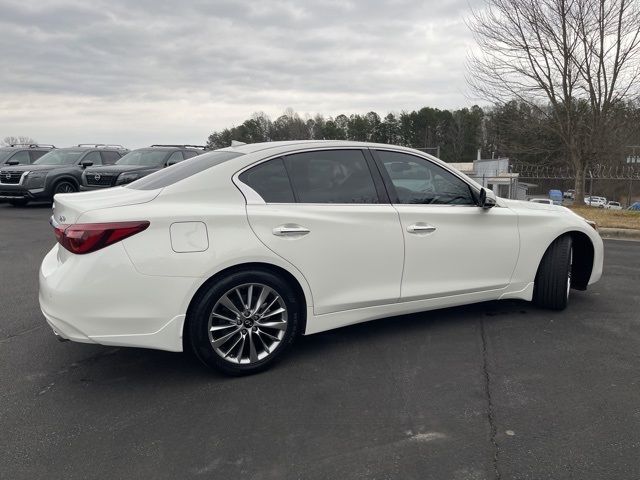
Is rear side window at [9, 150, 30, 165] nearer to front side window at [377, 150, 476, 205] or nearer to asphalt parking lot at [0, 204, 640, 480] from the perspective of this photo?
asphalt parking lot at [0, 204, 640, 480]

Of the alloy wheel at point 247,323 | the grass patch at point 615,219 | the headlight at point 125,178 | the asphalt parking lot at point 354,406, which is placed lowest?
the asphalt parking lot at point 354,406

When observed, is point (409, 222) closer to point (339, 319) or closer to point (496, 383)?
point (339, 319)

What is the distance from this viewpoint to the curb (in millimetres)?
9945

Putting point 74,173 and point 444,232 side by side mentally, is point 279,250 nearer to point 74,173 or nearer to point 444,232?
point 444,232

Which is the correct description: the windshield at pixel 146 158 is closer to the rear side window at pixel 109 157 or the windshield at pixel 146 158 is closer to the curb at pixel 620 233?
the rear side window at pixel 109 157

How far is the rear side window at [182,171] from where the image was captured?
3.67 meters

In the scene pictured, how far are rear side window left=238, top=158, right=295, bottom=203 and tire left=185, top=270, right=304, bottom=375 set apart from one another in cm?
55

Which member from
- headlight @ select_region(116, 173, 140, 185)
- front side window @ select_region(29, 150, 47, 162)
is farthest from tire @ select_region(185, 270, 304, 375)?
front side window @ select_region(29, 150, 47, 162)

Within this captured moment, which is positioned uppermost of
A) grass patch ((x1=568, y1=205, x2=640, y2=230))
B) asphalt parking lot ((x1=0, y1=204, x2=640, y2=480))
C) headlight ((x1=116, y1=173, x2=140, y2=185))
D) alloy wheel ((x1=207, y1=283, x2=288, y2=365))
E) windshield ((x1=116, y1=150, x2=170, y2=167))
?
windshield ((x1=116, y1=150, x2=170, y2=167))

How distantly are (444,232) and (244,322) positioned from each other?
69.3 inches

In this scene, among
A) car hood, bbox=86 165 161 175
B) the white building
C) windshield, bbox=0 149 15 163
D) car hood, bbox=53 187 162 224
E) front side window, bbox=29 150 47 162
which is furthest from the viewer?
the white building

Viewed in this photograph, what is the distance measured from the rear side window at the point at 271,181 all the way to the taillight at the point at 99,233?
80cm

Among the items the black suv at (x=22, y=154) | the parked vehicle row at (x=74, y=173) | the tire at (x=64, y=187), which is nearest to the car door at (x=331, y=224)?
the parked vehicle row at (x=74, y=173)

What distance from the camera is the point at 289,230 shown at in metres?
3.52
